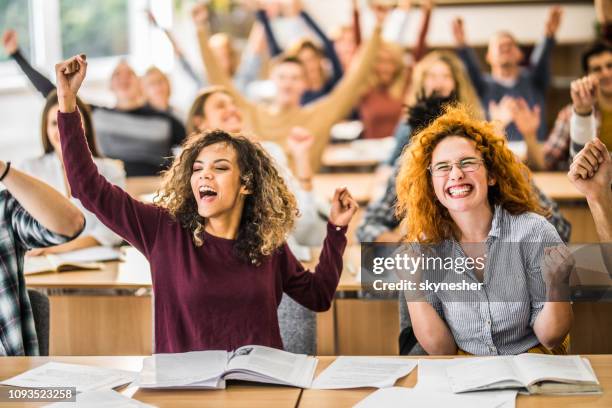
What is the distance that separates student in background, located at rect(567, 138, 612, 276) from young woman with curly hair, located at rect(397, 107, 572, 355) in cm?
13

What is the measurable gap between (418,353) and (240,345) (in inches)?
20.4

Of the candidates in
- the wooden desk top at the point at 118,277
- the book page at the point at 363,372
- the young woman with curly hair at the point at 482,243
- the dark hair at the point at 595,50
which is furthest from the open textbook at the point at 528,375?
the dark hair at the point at 595,50

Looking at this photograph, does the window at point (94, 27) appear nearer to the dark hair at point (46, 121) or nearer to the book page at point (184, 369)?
the dark hair at point (46, 121)

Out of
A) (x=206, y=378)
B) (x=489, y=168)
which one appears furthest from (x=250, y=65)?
(x=206, y=378)

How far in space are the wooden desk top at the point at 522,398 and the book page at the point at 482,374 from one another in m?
0.05

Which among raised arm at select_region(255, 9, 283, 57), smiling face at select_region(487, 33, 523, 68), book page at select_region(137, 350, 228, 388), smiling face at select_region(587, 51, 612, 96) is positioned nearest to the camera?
book page at select_region(137, 350, 228, 388)

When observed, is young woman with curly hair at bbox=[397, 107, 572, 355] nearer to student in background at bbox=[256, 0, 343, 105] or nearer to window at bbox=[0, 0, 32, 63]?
student in background at bbox=[256, 0, 343, 105]

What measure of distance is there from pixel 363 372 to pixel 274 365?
20cm

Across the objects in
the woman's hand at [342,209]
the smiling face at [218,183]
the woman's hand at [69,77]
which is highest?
the woman's hand at [69,77]

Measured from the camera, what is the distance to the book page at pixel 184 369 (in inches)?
71.5

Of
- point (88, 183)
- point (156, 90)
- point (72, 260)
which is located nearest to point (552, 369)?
point (88, 183)

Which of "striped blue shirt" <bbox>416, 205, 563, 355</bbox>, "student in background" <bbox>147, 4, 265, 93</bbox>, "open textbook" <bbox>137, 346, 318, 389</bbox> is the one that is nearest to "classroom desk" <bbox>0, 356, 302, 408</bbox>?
"open textbook" <bbox>137, 346, 318, 389</bbox>

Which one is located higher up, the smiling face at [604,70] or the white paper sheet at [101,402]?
the smiling face at [604,70]

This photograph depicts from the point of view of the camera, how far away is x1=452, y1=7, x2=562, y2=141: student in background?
5.54 meters
